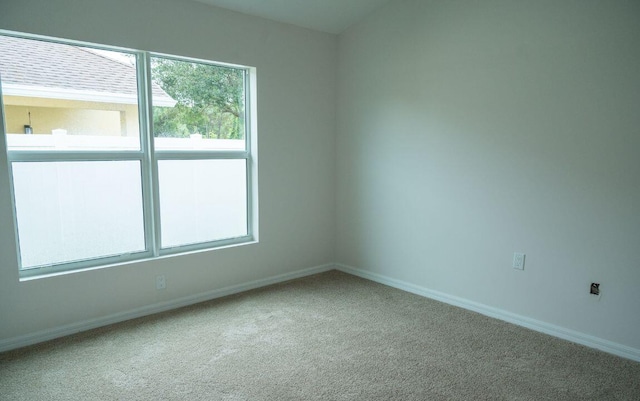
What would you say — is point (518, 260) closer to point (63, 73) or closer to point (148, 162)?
point (148, 162)

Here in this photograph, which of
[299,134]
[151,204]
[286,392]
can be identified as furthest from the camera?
[299,134]

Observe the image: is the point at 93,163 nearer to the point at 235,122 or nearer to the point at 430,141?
the point at 235,122

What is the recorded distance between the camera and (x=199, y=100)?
Result: 3.52m

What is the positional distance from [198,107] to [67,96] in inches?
38.4

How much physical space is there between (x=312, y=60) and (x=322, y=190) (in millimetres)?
1336

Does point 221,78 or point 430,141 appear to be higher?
point 221,78

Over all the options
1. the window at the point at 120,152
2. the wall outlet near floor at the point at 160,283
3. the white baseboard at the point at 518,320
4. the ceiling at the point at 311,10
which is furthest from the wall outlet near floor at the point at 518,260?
the wall outlet near floor at the point at 160,283

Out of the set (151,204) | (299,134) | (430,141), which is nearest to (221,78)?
(299,134)

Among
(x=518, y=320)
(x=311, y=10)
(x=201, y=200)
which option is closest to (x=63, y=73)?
(x=201, y=200)

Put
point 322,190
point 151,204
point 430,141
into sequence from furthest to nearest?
1. point 322,190
2. point 430,141
3. point 151,204

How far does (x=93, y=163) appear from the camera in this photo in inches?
118

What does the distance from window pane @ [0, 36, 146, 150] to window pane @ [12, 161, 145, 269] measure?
17cm

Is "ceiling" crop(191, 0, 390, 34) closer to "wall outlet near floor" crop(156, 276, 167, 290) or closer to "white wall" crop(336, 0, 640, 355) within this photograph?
"white wall" crop(336, 0, 640, 355)

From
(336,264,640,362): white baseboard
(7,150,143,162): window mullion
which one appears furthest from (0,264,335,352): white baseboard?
(7,150,143,162): window mullion
